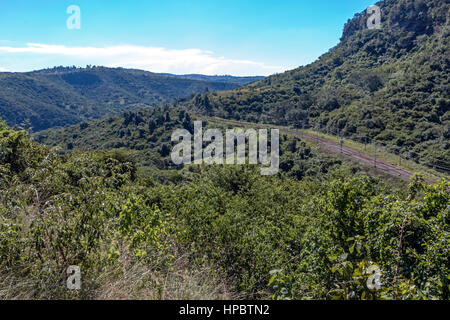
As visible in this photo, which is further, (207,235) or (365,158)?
(365,158)

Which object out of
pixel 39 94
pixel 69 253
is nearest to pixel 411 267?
pixel 69 253

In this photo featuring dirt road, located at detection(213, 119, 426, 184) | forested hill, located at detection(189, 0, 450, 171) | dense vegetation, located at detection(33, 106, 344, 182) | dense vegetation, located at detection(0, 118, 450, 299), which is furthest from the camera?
forested hill, located at detection(189, 0, 450, 171)

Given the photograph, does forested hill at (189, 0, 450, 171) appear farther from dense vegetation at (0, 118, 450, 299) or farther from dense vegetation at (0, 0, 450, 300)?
dense vegetation at (0, 118, 450, 299)

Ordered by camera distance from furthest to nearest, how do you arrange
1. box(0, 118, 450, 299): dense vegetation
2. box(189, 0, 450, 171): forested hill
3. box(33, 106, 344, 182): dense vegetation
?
box(189, 0, 450, 171): forested hill, box(33, 106, 344, 182): dense vegetation, box(0, 118, 450, 299): dense vegetation

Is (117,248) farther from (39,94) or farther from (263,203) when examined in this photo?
(39,94)

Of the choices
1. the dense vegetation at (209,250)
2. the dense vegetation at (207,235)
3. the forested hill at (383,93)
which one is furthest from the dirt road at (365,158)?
the dense vegetation at (209,250)

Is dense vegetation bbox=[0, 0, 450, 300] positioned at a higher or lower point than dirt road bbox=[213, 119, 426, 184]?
higher

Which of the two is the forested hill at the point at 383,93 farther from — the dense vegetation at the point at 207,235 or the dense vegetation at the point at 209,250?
the dense vegetation at the point at 209,250

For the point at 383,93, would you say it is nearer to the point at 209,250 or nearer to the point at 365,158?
the point at 365,158

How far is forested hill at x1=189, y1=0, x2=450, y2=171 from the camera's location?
134ft

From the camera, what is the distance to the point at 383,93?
55.2m

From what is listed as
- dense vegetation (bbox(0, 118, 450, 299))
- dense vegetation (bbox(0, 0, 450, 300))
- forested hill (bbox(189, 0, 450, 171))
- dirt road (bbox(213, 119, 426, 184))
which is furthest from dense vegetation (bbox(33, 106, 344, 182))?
dense vegetation (bbox(0, 118, 450, 299))

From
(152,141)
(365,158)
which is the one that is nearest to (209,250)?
(365,158)

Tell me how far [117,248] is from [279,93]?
3148 inches
